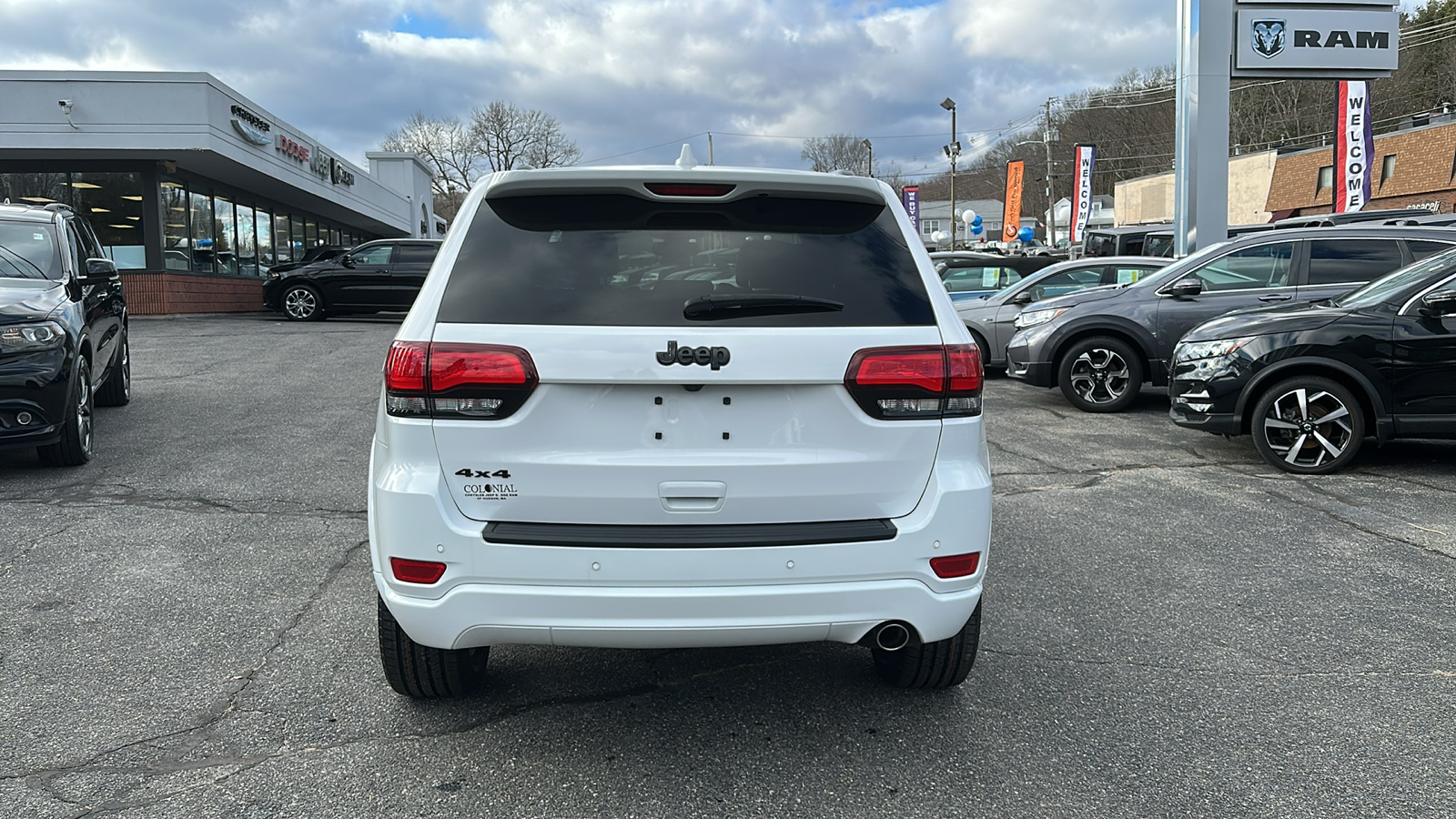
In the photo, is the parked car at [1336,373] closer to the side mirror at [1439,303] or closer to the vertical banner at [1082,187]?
the side mirror at [1439,303]

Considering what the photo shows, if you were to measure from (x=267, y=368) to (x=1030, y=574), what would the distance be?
10569 millimetres

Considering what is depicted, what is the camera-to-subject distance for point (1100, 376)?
33.6ft

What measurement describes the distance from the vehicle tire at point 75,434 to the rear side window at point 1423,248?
10540 millimetres

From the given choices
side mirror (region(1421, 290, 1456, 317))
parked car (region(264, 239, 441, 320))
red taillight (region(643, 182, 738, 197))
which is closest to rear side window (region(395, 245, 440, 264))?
parked car (region(264, 239, 441, 320))

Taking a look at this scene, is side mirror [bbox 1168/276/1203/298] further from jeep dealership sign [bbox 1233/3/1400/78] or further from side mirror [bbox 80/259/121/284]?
side mirror [bbox 80/259/121/284]

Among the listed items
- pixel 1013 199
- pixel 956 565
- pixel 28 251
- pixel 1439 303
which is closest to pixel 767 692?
pixel 956 565

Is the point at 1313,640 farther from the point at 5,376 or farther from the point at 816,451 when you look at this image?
the point at 5,376

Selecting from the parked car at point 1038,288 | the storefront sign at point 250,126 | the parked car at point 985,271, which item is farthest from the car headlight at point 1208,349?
the storefront sign at point 250,126

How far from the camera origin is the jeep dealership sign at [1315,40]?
574 inches

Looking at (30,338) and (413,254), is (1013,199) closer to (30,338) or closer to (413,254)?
(413,254)

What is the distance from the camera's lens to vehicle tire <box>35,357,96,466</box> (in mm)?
6930

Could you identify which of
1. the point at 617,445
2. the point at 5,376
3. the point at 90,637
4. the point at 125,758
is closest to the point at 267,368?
the point at 5,376

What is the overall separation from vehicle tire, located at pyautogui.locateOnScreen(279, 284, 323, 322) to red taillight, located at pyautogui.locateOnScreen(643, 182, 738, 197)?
20.3 m

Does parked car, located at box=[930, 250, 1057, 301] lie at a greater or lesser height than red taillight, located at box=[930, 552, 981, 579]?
greater
